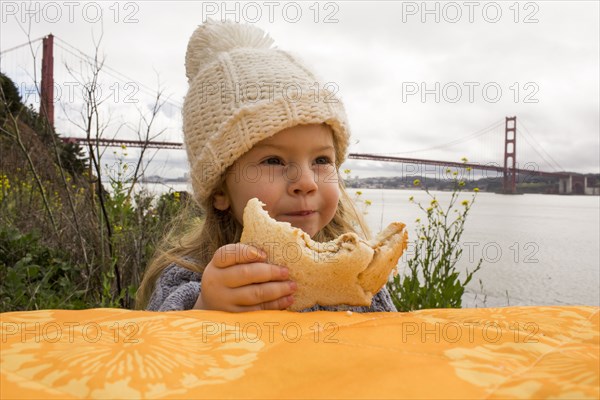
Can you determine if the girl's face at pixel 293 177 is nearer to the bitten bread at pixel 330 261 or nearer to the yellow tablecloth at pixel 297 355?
the bitten bread at pixel 330 261

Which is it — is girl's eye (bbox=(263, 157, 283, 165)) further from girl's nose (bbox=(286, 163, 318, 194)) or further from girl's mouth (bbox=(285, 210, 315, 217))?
girl's mouth (bbox=(285, 210, 315, 217))

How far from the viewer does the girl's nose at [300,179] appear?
60.0 inches

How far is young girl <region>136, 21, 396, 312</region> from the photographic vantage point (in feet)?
Result: 5.10

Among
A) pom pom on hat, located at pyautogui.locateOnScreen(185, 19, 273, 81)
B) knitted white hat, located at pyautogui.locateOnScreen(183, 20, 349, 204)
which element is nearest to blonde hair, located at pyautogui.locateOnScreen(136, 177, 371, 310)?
knitted white hat, located at pyautogui.locateOnScreen(183, 20, 349, 204)

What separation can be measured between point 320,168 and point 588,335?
105 centimetres

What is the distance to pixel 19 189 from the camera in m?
4.46

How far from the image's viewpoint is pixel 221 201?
1.85 metres

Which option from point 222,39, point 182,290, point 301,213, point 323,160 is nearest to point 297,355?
point 182,290

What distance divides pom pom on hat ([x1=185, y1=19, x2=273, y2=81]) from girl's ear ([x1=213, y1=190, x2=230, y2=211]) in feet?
1.74

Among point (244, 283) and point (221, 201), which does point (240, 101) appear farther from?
point (244, 283)

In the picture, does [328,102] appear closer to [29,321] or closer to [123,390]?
[29,321]

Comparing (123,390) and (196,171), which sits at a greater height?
(196,171)

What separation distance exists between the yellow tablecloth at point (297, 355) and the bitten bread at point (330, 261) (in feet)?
0.94

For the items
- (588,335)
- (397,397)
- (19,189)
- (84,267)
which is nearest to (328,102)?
(588,335)
